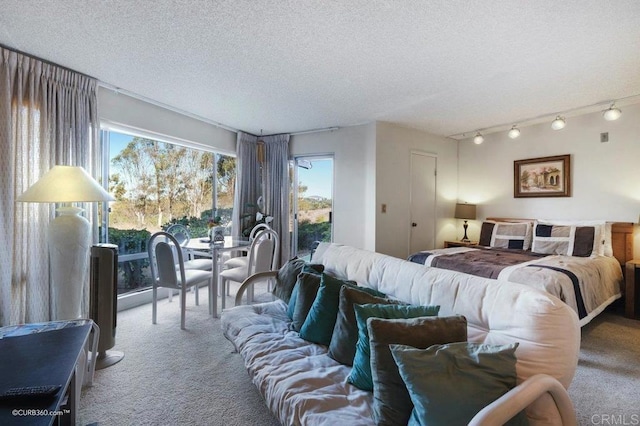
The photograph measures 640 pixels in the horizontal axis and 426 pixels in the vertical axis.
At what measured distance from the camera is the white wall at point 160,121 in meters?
3.25

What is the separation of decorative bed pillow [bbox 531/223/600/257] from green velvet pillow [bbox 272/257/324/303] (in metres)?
3.10

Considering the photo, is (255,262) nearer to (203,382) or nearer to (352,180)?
(203,382)

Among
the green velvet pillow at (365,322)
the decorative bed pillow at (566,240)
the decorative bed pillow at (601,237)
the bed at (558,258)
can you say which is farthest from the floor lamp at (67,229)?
the decorative bed pillow at (601,237)

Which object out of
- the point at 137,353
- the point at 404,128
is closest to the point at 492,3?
the point at 404,128

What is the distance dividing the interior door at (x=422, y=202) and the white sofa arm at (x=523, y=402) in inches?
150

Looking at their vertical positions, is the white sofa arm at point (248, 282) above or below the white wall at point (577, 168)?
below

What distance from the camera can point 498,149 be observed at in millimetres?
4844

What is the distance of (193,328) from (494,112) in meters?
4.40

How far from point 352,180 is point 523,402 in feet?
12.5

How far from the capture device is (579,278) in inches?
108

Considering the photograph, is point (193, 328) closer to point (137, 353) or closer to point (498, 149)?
point (137, 353)

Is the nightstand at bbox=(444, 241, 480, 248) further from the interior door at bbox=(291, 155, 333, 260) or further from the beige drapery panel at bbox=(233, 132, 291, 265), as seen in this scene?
the beige drapery panel at bbox=(233, 132, 291, 265)

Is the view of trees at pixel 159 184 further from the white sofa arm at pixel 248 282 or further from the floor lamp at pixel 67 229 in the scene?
the white sofa arm at pixel 248 282

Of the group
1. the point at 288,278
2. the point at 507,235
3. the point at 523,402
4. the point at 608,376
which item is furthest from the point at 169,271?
the point at 507,235
